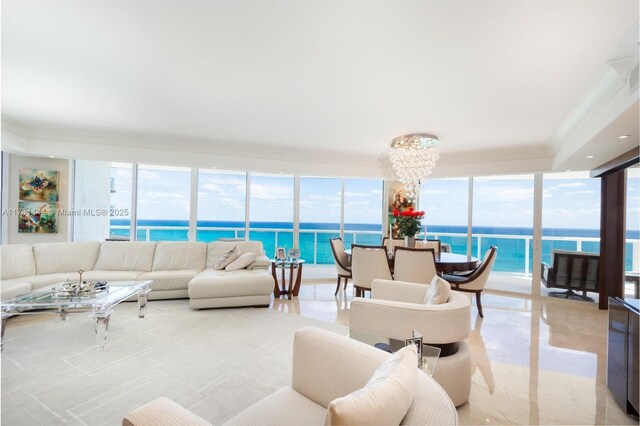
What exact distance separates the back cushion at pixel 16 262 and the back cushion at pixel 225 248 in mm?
2334

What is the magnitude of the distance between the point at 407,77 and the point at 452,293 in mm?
1930

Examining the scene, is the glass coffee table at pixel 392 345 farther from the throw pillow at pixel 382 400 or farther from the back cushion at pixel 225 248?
the back cushion at pixel 225 248

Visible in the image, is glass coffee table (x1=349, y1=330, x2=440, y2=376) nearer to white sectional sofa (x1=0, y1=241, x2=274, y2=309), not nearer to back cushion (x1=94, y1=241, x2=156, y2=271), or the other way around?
white sectional sofa (x1=0, y1=241, x2=274, y2=309)

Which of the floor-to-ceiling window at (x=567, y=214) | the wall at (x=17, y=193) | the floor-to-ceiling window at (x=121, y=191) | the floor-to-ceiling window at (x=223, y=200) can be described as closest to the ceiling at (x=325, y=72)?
the wall at (x=17, y=193)

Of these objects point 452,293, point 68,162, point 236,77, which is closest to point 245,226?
point 68,162

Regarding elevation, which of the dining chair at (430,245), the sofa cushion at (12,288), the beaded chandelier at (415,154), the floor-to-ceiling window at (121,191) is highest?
the beaded chandelier at (415,154)

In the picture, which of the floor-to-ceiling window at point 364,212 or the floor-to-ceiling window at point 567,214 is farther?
the floor-to-ceiling window at point 364,212

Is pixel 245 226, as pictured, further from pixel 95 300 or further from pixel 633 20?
pixel 633 20

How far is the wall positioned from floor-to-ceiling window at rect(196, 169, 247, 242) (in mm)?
2188

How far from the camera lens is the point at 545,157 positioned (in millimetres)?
4812

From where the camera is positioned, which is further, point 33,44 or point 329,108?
point 329,108

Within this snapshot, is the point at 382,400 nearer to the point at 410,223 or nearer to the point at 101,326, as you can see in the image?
the point at 101,326

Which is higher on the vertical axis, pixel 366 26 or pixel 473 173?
pixel 366 26

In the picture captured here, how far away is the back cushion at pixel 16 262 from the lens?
12.4ft
